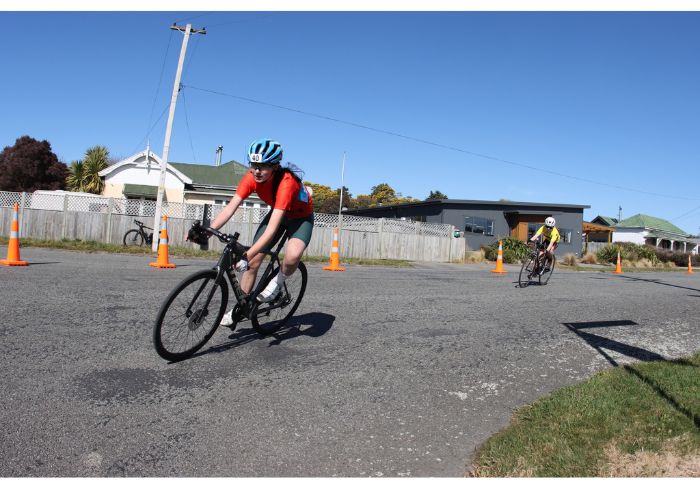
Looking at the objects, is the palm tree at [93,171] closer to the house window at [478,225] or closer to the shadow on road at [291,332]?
the house window at [478,225]

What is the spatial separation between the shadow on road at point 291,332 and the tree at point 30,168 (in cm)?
5356

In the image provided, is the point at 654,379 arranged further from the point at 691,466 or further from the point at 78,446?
the point at 78,446

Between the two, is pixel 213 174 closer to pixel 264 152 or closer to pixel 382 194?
pixel 264 152

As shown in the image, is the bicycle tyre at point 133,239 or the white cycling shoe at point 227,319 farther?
the bicycle tyre at point 133,239

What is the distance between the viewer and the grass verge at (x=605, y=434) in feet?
9.05

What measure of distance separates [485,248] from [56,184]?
4476 cm

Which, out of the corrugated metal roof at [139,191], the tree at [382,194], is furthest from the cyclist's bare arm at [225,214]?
the tree at [382,194]

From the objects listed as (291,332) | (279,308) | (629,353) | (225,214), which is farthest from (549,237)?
(225,214)

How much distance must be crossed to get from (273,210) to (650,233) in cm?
7044

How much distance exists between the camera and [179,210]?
812 inches

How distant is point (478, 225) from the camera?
38.8m

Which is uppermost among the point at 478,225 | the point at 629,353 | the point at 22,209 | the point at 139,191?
the point at 139,191

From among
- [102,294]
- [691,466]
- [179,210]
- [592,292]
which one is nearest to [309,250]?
[179,210]

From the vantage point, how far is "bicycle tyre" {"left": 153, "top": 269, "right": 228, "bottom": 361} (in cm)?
415
